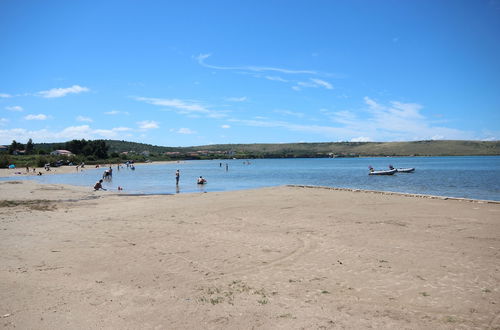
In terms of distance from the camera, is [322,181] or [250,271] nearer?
[250,271]

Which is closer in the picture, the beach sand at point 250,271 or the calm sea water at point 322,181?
the beach sand at point 250,271

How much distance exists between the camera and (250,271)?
859 cm

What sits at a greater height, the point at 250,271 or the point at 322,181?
the point at 250,271

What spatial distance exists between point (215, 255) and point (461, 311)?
5741 mm

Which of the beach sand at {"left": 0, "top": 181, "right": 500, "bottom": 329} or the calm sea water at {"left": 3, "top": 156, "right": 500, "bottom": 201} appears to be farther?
the calm sea water at {"left": 3, "top": 156, "right": 500, "bottom": 201}

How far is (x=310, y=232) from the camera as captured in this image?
42.5 ft

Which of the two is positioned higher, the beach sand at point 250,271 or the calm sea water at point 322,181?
the beach sand at point 250,271

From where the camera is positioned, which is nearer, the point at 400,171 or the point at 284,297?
the point at 284,297

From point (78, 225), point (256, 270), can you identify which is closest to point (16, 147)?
point (78, 225)

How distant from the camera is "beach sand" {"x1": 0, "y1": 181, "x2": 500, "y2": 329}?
6.16 m

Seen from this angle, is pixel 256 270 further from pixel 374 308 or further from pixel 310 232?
pixel 310 232

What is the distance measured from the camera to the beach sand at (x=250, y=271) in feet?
20.2

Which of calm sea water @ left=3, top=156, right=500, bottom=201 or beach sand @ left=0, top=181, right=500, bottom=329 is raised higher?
beach sand @ left=0, top=181, right=500, bottom=329

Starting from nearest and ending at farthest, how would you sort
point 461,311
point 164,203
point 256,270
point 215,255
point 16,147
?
point 461,311
point 256,270
point 215,255
point 164,203
point 16,147
